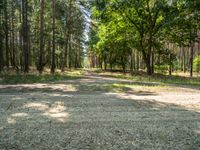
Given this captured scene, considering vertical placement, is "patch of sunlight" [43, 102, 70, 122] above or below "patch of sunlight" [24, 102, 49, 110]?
below

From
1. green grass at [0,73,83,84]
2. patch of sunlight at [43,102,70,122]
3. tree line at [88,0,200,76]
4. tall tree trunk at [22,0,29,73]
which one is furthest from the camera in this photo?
tree line at [88,0,200,76]

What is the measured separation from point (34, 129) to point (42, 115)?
3.59 feet

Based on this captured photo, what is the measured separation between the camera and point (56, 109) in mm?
7723

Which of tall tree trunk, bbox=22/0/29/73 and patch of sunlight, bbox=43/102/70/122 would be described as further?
tall tree trunk, bbox=22/0/29/73

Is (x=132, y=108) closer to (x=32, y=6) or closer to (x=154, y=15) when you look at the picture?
(x=154, y=15)

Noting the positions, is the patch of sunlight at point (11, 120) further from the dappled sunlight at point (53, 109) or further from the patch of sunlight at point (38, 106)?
the patch of sunlight at point (38, 106)

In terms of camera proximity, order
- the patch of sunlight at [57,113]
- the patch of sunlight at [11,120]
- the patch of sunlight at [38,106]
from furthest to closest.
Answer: the patch of sunlight at [38,106], the patch of sunlight at [57,113], the patch of sunlight at [11,120]

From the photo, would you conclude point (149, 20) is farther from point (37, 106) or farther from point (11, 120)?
point (11, 120)

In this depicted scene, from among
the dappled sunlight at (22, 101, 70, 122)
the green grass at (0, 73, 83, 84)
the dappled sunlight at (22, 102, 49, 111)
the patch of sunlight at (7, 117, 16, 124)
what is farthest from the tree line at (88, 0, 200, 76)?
the patch of sunlight at (7, 117, 16, 124)

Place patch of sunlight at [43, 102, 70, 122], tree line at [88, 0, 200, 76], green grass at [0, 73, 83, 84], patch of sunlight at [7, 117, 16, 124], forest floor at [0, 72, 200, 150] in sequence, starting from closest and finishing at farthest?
forest floor at [0, 72, 200, 150], patch of sunlight at [7, 117, 16, 124], patch of sunlight at [43, 102, 70, 122], green grass at [0, 73, 83, 84], tree line at [88, 0, 200, 76]

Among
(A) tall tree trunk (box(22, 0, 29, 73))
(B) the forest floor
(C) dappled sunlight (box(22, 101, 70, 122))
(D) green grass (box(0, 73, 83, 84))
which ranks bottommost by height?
(B) the forest floor

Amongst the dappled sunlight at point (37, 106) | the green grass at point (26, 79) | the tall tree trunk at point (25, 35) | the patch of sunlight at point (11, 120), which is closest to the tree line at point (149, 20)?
the tall tree trunk at point (25, 35)

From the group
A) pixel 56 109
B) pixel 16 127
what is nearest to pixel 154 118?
pixel 56 109

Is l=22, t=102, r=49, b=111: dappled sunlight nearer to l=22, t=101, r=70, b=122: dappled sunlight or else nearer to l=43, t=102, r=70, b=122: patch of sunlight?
l=22, t=101, r=70, b=122: dappled sunlight
